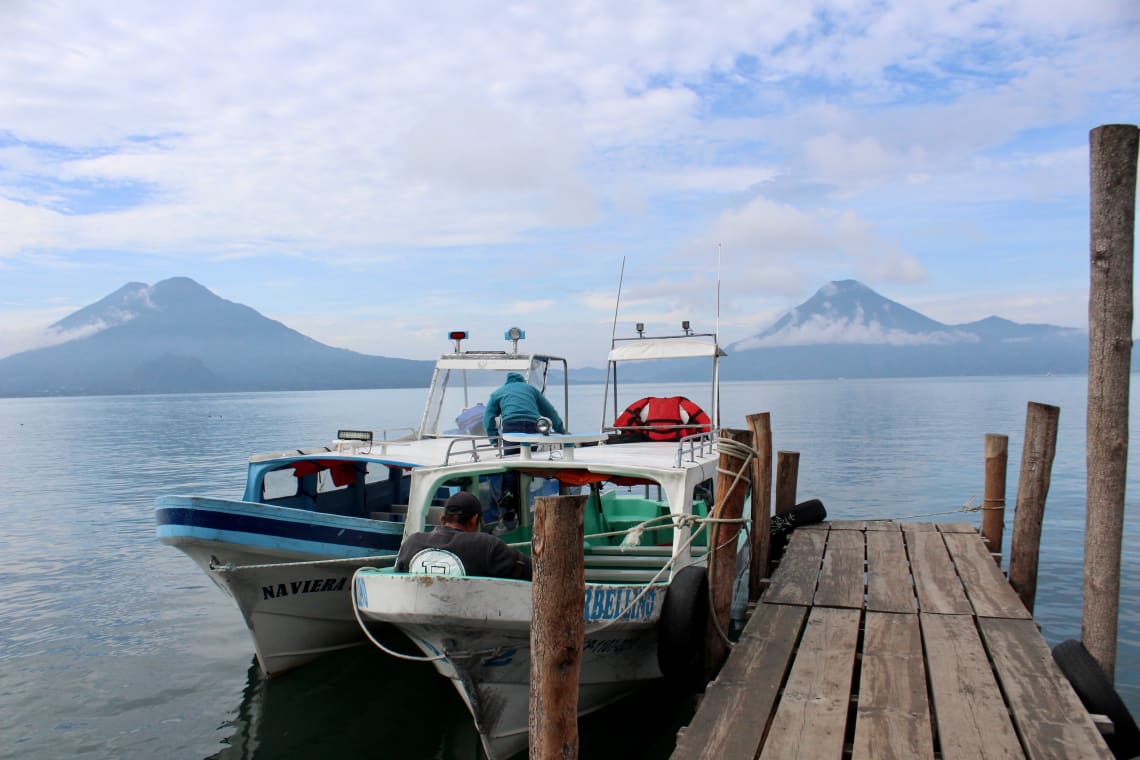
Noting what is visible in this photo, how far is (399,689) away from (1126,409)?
7.80 meters

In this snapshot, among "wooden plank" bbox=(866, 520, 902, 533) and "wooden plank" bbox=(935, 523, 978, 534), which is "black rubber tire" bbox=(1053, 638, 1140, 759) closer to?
"wooden plank" bbox=(935, 523, 978, 534)

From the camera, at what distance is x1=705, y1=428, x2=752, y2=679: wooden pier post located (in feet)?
25.3

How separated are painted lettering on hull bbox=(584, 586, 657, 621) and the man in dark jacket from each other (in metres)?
0.60

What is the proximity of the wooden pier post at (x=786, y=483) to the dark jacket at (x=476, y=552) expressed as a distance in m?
6.18

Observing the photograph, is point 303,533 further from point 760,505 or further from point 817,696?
point 817,696

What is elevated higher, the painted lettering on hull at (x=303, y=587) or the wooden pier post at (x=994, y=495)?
the wooden pier post at (x=994, y=495)

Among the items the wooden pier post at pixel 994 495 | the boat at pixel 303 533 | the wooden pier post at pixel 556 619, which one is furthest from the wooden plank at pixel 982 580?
the boat at pixel 303 533

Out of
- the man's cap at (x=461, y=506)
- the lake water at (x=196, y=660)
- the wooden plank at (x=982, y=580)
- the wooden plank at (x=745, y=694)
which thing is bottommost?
the lake water at (x=196, y=660)

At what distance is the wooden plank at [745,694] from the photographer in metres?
5.24

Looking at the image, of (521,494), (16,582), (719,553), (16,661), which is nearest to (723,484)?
(719,553)

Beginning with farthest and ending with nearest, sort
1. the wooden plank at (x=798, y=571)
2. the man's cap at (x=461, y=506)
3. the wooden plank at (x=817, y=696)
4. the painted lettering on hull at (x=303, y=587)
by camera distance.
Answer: the painted lettering on hull at (x=303, y=587) < the wooden plank at (x=798, y=571) < the man's cap at (x=461, y=506) < the wooden plank at (x=817, y=696)

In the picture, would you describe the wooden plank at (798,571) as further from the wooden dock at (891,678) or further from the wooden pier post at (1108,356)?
the wooden pier post at (1108,356)

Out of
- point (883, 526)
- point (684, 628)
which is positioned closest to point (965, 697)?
point (684, 628)

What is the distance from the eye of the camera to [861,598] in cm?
824
